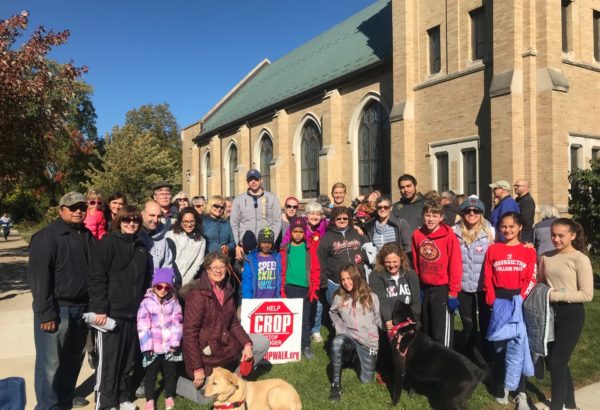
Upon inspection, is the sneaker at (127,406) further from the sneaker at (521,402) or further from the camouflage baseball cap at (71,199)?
the sneaker at (521,402)

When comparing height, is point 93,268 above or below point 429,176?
below

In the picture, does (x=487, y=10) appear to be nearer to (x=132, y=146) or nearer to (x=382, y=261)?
(x=382, y=261)

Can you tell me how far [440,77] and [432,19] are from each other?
217 centimetres

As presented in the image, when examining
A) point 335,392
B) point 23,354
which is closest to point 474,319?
point 335,392

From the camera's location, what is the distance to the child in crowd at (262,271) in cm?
584

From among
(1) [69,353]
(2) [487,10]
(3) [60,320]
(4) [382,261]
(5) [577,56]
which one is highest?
(2) [487,10]

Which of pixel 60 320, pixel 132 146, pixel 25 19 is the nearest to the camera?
pixel 60 320

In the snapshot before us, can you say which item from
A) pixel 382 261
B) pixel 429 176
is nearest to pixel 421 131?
pixel 429 176

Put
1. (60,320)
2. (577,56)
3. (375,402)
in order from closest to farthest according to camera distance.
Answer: (60,320) → (375,402) → (577,56)

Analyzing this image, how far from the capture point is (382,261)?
5.37 metres

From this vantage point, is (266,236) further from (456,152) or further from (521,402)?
(456,152)

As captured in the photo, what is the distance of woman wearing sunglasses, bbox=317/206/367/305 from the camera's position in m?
5.95

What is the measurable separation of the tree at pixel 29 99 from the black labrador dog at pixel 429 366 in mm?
7982

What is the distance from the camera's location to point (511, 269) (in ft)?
15.3
